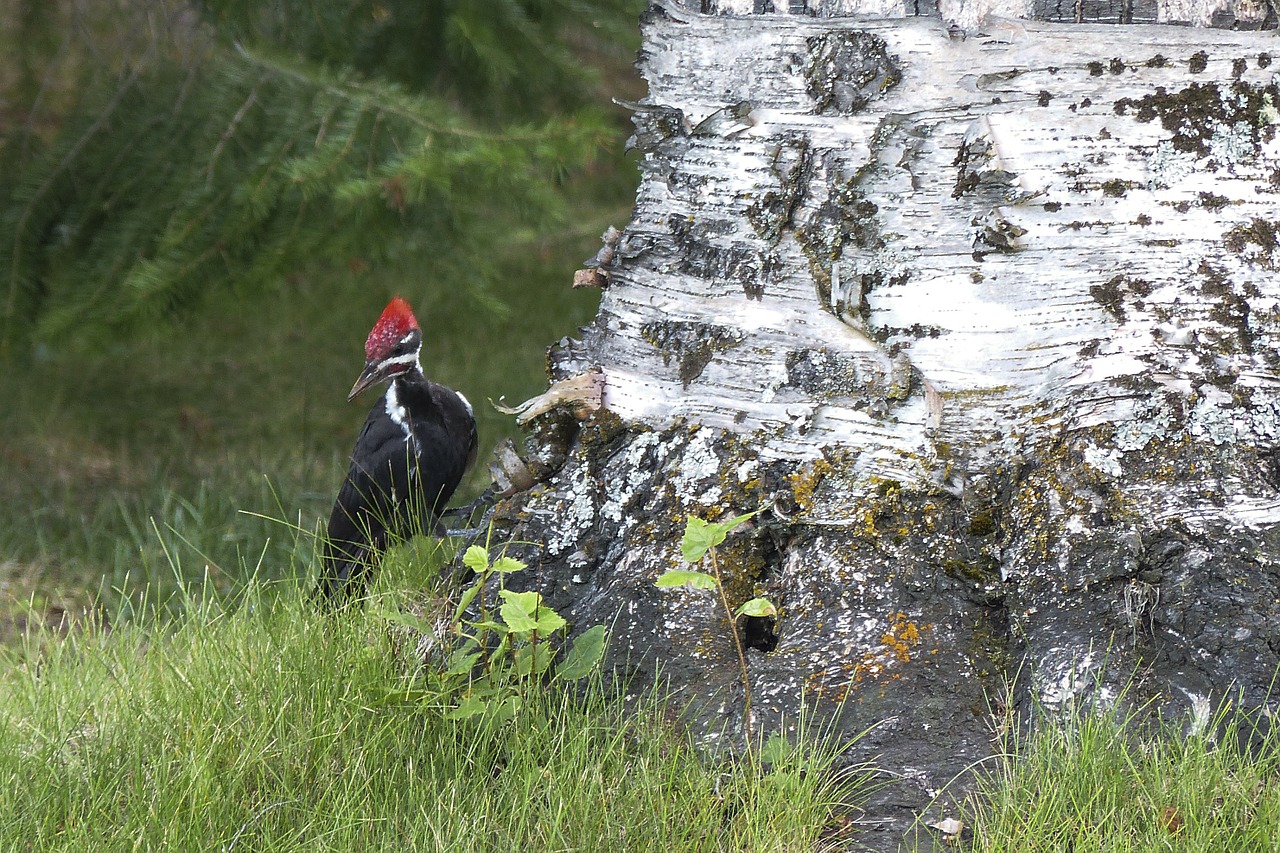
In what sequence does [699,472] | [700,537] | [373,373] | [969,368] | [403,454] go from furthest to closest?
[403,454] → [373,373] → [699,472] → [969,368] → [700,537]

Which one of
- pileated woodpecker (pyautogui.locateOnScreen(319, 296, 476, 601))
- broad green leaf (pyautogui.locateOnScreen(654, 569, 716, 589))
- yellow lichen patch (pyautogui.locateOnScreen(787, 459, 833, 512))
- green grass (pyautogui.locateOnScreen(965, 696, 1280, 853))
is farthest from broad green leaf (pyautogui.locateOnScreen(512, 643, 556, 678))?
pileated woodpecker (pyautogui.locateOnScreen(319, 296, 476, 601))

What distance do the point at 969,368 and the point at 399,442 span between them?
2.27 metres

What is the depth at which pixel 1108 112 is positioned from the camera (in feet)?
7.32

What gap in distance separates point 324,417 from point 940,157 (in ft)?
16.3

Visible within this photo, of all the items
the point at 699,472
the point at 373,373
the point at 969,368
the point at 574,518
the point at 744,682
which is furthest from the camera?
the point at 373,373

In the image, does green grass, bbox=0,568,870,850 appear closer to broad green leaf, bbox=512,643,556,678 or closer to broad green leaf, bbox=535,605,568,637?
broad green leaf, bbox=512,643,556,678

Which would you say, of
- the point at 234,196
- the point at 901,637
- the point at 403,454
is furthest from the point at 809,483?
the point at 234,196

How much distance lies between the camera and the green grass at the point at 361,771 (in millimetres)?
2010

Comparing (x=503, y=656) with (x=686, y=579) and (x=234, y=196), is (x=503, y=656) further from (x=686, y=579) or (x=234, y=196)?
(x=234, y=196)

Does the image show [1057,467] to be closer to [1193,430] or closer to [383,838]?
[1193,430]

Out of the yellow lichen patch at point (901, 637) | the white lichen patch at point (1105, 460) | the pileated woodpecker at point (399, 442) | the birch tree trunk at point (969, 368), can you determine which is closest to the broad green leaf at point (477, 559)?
the birch tree trunk at point (969, 368)

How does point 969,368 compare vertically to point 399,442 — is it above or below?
above

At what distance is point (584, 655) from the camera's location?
7.36 feet

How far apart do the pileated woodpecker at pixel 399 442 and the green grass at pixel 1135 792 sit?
2.21 m
